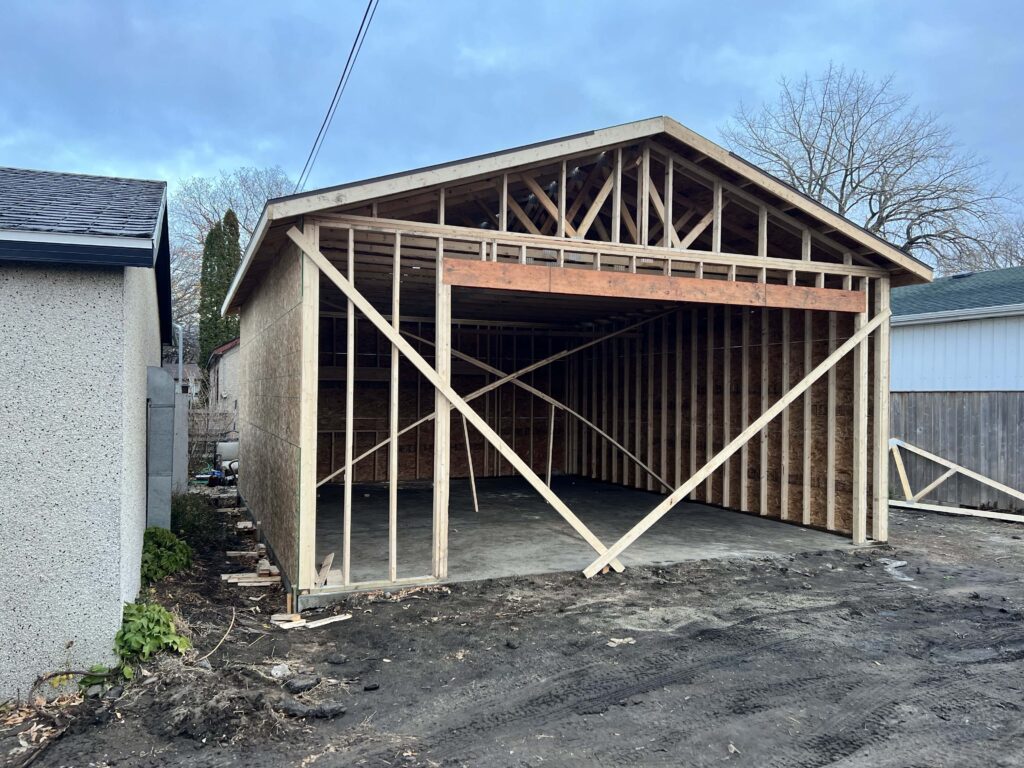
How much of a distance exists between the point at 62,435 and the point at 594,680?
357 centimetres

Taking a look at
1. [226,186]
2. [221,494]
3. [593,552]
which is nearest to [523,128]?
[226,186]

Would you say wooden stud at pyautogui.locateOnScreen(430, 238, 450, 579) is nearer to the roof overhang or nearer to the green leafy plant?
the green leafy plant

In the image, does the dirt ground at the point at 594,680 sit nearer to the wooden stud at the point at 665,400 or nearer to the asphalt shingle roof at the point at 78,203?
the asphalt shingle roof at the point at 78,203

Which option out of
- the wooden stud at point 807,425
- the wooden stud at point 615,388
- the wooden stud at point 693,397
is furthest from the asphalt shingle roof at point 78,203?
the wooden stud at point 615,388

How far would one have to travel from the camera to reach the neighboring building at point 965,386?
1130cm

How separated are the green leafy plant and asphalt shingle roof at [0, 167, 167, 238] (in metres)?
2.39

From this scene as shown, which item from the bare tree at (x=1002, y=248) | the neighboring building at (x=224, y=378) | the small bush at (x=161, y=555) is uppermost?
the bare tree at (x=1002, y=248)

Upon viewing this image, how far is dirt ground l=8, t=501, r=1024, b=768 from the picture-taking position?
145 inches

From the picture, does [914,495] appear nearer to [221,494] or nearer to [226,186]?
[221,494]

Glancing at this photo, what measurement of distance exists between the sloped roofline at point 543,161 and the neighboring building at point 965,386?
4347 mm

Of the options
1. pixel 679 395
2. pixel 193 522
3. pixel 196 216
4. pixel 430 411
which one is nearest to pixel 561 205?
pixel 679 395

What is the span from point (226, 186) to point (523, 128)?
41.8 m

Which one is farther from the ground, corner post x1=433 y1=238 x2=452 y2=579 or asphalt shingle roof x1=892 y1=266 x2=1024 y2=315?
asphalt shingle roof x1=892 y1=266 x2=1024 y2=315

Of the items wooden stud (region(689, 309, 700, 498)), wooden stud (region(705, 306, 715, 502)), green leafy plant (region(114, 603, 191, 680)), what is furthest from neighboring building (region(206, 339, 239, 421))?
green leafy plant (region(114, 603, 191, 680))
